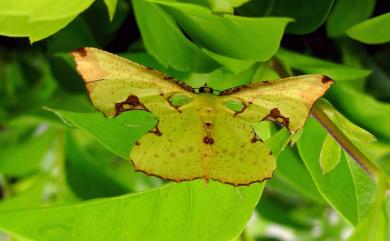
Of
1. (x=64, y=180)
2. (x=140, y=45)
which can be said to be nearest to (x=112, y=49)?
(x=140, y=45)

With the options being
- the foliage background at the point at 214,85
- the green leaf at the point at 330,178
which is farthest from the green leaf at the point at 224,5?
the green leaf at the point at 330,178

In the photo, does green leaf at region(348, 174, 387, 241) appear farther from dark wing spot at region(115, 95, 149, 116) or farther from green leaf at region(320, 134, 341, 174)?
dark wing spot at region(115, 95, 149, 116)

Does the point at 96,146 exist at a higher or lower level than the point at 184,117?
lower

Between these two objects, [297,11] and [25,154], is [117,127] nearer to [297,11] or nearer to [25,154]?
[297,11]

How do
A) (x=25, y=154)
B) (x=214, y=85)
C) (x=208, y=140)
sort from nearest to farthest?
(x=208, y=140) < (x=214, y=85) < (x=25, y=154)

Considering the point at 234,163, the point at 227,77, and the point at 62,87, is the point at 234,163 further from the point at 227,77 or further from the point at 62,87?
the point at 62,87

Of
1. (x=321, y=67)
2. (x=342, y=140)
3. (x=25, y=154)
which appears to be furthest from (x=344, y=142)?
(x=25, y=154)

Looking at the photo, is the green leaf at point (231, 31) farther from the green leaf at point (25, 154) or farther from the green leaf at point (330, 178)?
the green leaf at point (25, 154)

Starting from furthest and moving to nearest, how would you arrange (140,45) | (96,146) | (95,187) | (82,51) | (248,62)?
(96,146) < (95,187) < (140,45) < (248,62) < (82,51)
